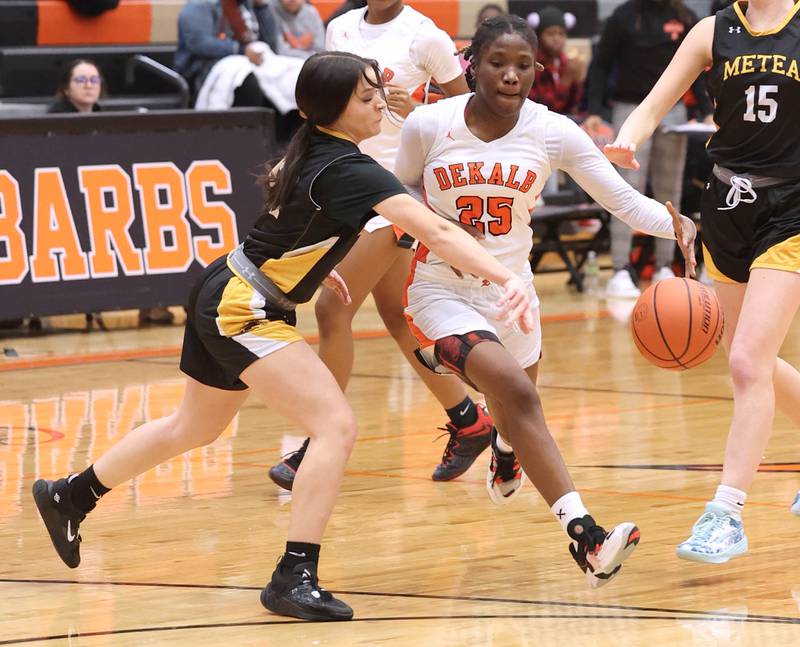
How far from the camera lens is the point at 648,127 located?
5539 millimetres

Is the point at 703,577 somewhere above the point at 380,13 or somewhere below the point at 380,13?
below

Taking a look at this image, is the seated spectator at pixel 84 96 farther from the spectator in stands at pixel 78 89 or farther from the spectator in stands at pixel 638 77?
the spectator in stands at pixel 638 77

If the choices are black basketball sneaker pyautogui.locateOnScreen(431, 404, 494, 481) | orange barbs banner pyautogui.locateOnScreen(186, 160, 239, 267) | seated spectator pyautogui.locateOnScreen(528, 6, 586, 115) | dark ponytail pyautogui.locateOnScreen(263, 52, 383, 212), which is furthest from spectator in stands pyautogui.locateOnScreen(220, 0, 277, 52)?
dark ponytail pyautogui.locateOnScreen(263, 52, 383, 212)

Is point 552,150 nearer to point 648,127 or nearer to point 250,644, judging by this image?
point 648,127

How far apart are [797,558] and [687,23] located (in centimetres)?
890

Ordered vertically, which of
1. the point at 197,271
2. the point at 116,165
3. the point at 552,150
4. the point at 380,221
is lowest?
the point at 197,271

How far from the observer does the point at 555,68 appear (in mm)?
14695

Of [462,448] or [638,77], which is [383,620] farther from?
[638,77]

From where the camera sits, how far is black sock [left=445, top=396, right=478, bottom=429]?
686cm

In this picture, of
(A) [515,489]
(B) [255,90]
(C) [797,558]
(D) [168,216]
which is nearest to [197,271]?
(D) [168,216]

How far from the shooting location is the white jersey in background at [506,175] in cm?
558

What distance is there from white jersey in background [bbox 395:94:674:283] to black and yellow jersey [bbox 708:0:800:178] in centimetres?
36

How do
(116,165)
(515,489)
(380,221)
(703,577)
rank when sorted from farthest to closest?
(116,165) → (380,221) → (515,489) → (703,577)

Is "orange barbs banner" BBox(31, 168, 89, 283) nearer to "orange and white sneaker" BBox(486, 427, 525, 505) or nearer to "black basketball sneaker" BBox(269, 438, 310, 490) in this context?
"black basketball sneaker" BBox(269, 438, 310, 490)
